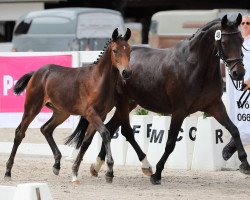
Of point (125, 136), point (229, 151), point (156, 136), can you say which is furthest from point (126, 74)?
point (156, 136)

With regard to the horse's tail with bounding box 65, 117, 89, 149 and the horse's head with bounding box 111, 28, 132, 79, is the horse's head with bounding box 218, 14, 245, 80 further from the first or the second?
the horse's tail with bounding box 65, 117, 89, 149

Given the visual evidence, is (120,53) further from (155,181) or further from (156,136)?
(156,136)

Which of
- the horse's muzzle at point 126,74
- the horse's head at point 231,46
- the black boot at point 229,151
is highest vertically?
the horse's head at point 231,46

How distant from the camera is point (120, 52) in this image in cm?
1104

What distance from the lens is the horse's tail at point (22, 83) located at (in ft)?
40.2

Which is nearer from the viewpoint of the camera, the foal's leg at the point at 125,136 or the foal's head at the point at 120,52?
the foal's head at the point at 120,52

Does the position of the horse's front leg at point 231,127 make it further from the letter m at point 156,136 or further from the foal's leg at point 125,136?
the letter m at point 156,136

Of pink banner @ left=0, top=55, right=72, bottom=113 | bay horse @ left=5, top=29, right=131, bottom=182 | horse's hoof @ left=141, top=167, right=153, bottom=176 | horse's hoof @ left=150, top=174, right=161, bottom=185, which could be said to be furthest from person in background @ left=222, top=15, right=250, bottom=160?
pink banner @ left=0, top=55, right=72, bottom=113

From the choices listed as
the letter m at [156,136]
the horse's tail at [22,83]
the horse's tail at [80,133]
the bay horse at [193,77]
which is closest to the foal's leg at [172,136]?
the bay horse at [193,77]

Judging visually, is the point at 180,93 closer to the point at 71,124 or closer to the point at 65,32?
the point at 71,124

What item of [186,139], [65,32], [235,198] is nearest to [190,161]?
[186,139]

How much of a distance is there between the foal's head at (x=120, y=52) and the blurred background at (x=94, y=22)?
14.2 meters

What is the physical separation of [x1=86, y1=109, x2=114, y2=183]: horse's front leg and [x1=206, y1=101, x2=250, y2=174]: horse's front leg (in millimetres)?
1266

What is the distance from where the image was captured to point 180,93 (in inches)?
446
